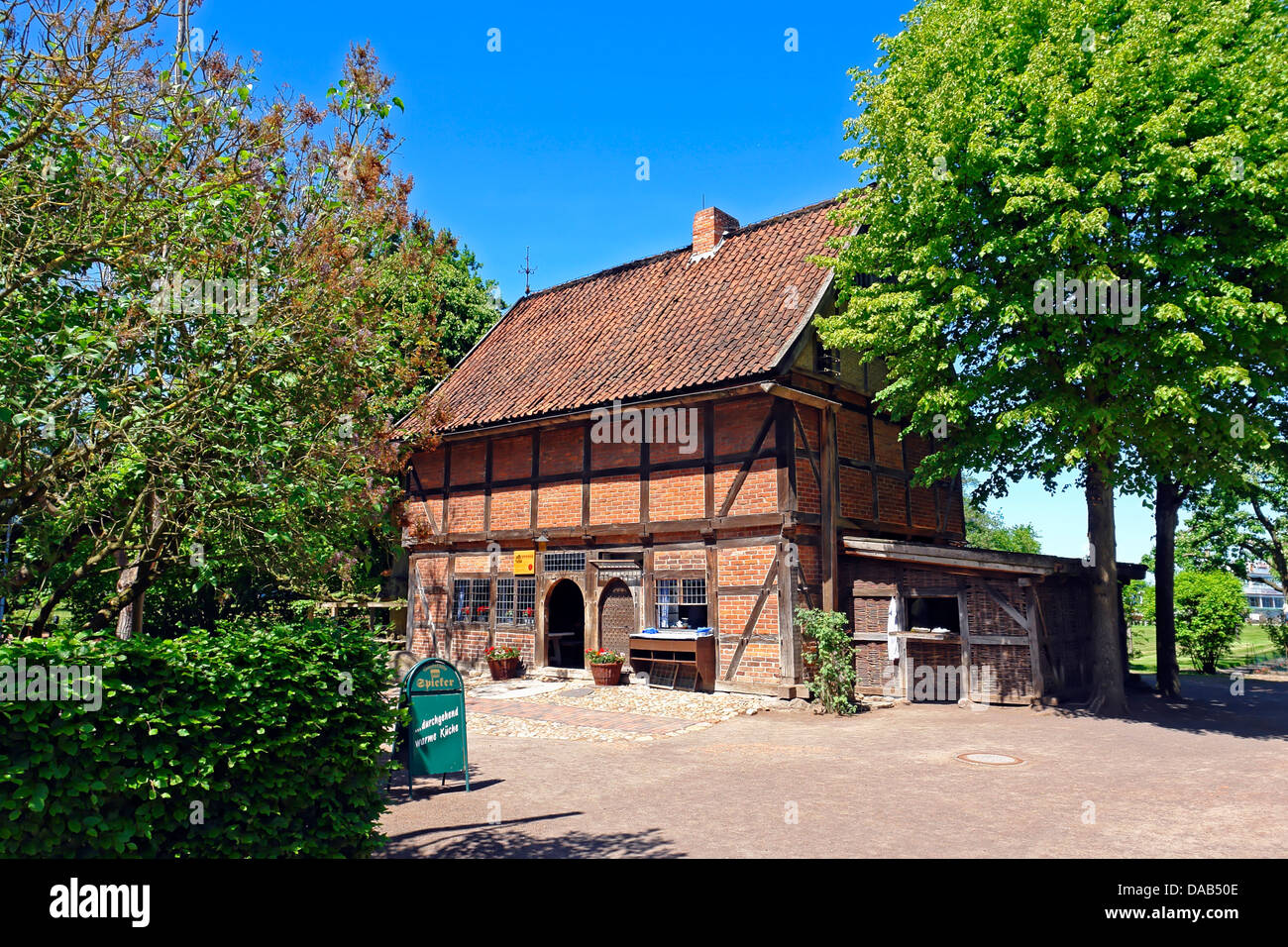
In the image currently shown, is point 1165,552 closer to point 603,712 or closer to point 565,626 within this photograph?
point 603,712

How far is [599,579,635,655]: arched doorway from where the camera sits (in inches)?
720

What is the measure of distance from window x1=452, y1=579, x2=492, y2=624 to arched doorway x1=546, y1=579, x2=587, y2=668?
5.40 ft

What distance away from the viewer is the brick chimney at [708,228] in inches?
859

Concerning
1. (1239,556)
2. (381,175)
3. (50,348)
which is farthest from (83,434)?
(1239,556)

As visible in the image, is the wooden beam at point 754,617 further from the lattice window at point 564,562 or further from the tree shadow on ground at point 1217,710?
the tree shadow on ground at point 1217,710

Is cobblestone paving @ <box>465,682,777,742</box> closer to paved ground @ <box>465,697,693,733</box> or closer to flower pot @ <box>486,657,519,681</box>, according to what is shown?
paved ground @ <box>465,697,693,733</box>

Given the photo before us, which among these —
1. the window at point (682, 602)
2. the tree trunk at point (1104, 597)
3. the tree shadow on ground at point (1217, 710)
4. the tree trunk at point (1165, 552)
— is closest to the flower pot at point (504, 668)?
the window at point (682, 602)

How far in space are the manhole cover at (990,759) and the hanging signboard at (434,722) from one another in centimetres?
640

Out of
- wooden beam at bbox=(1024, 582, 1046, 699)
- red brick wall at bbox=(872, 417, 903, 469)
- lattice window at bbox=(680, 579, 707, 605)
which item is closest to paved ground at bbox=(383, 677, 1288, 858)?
wooden beam at bbox=(1024, 582, 1046, 699)

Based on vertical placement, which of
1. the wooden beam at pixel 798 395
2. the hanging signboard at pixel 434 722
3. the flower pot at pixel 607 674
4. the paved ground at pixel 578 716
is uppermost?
the wooden beam at pixel 798 395

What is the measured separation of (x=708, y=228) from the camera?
21.9 metres

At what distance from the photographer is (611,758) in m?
11.3
